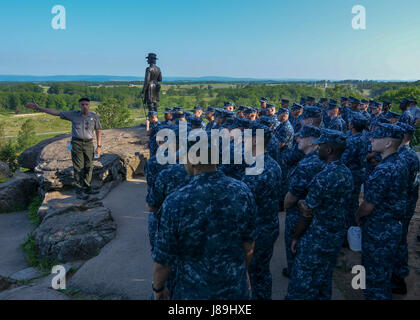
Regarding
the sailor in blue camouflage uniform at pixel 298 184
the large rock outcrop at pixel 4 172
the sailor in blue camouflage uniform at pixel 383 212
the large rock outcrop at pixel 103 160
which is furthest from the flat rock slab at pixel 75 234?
the large rock outcrop at pixel 4 172

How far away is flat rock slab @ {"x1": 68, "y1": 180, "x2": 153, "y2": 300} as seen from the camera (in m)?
3.98

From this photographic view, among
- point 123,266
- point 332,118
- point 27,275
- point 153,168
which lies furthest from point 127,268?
point 332,118

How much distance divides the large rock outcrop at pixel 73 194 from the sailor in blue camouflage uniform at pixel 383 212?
4074mm

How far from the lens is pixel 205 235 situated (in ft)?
6.68

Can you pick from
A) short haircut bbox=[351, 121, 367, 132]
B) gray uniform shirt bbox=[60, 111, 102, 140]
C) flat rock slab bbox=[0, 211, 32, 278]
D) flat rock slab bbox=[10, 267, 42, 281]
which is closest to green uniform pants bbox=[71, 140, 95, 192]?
gray uniform shirt bbox=[60, 111, 102, 140]

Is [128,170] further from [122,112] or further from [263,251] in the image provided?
[122,112]

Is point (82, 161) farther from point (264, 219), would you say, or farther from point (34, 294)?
point (264, 219)

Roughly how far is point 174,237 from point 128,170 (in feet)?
23.7

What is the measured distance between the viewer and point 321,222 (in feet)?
10.2

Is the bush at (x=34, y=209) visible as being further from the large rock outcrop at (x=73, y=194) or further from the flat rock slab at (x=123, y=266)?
the flat rock slab at (x=123, y=266)

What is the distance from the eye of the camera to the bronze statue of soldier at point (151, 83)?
10.6 m

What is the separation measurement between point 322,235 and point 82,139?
5.03 m

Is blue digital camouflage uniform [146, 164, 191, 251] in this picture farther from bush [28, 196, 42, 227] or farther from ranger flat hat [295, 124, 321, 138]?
bush [28, 196, 42, 227]
